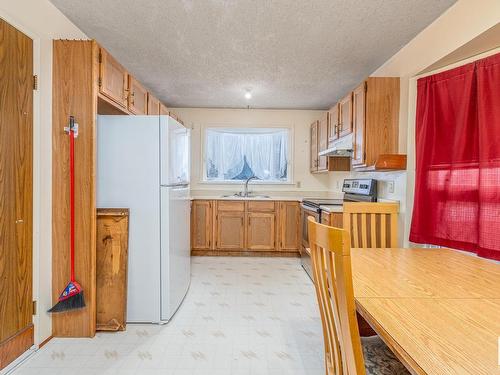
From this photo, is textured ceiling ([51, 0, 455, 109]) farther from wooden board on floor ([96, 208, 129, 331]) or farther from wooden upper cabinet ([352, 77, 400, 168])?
wooden board on floor ([96, 208, 129, 331])

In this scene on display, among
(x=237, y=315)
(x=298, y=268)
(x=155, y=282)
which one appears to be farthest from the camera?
(x=298, y=268)

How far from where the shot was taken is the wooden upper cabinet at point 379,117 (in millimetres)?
2523

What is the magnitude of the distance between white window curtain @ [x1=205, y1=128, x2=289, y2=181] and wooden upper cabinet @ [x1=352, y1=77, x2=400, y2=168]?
7.48 ft

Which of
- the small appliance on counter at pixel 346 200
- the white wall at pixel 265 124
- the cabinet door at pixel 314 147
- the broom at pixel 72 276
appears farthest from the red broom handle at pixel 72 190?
the cabinet door at pixel 314 147

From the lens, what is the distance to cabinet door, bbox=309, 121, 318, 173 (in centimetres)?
433

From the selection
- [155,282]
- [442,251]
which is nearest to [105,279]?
[155,282]

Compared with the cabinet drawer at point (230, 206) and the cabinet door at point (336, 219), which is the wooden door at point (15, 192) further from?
the cabinet drawer at point (230, 206)

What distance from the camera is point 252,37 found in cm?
238

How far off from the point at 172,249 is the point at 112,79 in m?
1.41

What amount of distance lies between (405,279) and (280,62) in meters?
2.35

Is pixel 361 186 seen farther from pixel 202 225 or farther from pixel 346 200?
pixel 202 225

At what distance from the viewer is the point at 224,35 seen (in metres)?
2.35

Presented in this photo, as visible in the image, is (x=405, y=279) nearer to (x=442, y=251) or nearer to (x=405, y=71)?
(x=442, y=251)

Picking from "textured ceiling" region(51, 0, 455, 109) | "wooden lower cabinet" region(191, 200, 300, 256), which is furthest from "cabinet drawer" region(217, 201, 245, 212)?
"textured ceiling" region(51, 0, 455, 109)
